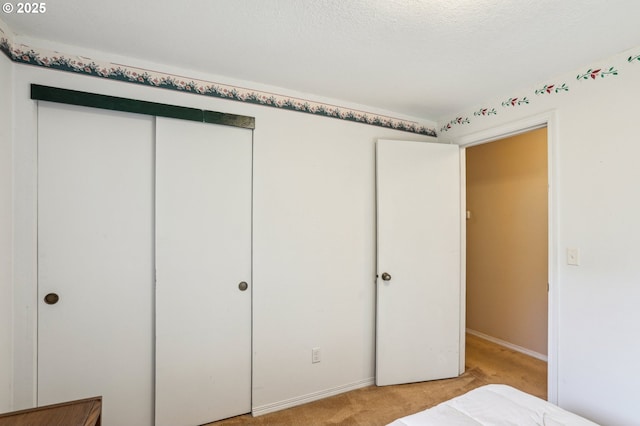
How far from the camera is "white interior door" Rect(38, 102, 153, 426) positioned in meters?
1.59

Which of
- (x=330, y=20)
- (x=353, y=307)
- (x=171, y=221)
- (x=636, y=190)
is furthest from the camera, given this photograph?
(x=353, y=307)

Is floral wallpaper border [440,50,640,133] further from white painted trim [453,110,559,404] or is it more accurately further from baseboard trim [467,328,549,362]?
Answer: baseboard trim [467,328,549,362]

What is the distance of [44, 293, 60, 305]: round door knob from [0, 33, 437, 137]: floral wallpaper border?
1.21 meters

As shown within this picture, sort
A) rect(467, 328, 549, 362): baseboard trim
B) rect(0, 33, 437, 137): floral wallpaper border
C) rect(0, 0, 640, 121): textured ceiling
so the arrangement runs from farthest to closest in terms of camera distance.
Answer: rect(467, 328, 549, 362): baseboard trim < rect(0, 33, 437, 137): floral wallpaper border < rect(0, 0, 640, 121): textured ceiling

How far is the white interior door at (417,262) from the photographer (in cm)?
240

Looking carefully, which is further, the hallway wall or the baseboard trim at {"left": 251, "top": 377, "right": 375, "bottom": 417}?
the hallway wall

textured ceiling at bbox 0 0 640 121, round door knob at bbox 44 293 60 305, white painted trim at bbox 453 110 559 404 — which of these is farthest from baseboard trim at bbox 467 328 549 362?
round door knob at bbox 44 293 60 305

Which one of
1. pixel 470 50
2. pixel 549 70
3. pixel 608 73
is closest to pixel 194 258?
pixel 470 50

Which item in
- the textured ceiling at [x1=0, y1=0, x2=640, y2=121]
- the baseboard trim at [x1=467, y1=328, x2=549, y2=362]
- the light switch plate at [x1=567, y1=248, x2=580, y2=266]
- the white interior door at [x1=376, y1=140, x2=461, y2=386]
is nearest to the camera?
the textured ceiling at [x1=0, y1=0, x2=640, y2=121]

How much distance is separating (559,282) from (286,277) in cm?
175

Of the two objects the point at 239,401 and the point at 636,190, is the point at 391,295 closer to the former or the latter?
the point at 239,401

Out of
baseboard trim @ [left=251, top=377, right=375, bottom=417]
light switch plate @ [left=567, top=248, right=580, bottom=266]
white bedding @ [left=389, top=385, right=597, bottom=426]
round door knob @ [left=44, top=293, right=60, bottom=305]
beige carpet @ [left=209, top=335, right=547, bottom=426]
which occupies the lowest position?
beige carpet @ [left=209, top=335, right=547, bottom=426]

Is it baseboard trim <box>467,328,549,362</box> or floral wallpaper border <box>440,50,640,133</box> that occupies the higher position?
floral wallpaper border <box>440,50,640,133</box>

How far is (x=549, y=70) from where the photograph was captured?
6.04 ft
